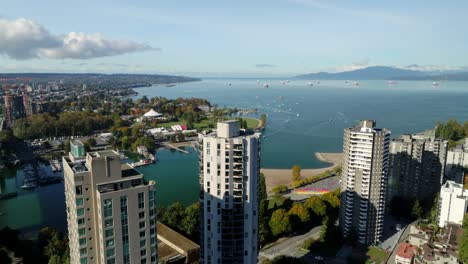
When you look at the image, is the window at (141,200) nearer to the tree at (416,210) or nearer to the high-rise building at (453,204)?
the high-rise building at (453,204)

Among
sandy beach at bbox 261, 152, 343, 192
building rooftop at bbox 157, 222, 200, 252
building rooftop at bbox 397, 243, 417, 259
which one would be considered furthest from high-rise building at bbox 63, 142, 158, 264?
sandy beach at bbox 261, 152, 343, 192

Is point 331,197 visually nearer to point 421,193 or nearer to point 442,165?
point 421,193

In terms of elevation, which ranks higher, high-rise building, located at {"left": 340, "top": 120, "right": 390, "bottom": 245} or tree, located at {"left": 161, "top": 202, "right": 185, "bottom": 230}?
high-rise building, located at {"left": 340, "top": 120, "right": 390, "bottom": 245}

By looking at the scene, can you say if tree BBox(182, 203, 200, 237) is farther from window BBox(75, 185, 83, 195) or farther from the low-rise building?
window BBox(75, 185, 83, 195)

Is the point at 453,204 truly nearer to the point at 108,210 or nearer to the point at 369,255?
the point at 369,255

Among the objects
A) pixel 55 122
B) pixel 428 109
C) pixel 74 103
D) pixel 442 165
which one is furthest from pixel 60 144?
pixel 428 109

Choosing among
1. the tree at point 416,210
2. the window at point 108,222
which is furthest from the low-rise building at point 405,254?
the window at point 108,222

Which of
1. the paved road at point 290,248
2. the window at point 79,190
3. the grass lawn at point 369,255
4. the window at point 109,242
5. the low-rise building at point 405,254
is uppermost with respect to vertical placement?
the window at point 79,190
